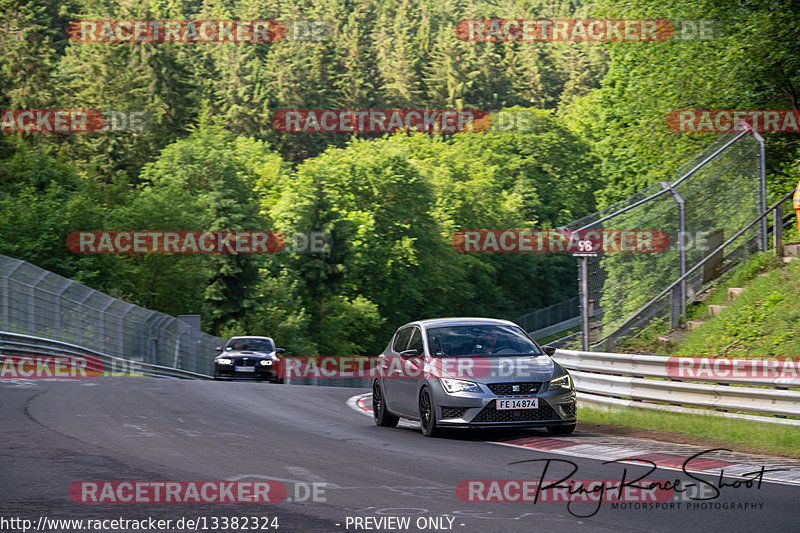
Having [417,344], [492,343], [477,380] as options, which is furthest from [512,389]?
[417,344]

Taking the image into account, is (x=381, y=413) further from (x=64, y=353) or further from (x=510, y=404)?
(x=64, y=353)

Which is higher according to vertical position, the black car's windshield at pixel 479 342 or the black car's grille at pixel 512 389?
the black car's windshield at pixel 479 342

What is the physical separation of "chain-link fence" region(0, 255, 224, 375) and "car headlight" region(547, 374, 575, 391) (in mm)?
20353

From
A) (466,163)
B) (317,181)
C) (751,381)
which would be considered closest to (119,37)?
(317,181)

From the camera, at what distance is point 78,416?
14938mm

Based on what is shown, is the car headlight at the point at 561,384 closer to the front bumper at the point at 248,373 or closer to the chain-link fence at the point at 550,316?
the front bumper at the point at 248,373

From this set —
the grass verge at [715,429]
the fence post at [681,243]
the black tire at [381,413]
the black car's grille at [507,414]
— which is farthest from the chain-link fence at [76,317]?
the black car's grille at [507,414]

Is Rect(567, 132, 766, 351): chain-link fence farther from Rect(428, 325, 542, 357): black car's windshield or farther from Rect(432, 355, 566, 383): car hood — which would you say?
Rect(432, 355, 566, 383): car hood

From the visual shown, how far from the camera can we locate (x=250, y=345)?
31453 mm

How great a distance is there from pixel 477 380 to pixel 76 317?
71.4 ft

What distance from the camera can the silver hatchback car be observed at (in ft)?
41.4

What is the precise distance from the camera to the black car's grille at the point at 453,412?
12688 mm

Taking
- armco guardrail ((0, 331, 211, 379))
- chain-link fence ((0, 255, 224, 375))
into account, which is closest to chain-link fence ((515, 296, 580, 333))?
chain-link fence ((0, 255, 224, 375))

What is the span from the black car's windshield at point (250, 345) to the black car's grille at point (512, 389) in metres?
19.2
